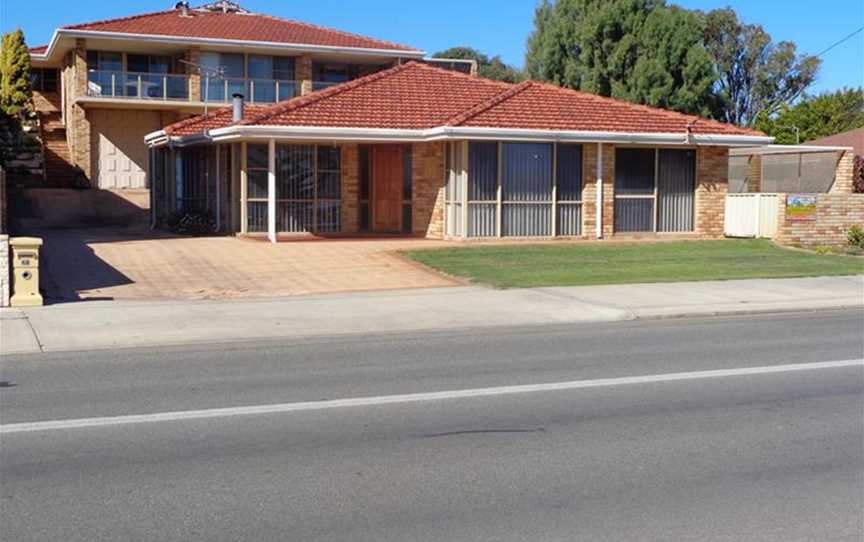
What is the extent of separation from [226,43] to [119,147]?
5.75 metres

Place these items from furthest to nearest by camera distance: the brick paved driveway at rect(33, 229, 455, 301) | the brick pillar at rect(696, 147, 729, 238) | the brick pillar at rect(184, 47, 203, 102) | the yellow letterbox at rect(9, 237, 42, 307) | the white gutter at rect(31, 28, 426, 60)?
the brick pillar at rect(184, 47, 203, 102) < the white gutter at rect(31, 28, 426, 60) < the brick pillar at rect(696, 147, 729, 238) < the brick paved driveway at rect(33, 229, 455, 301) < the yellow letterbox at rect(9, 237, 42, 307)

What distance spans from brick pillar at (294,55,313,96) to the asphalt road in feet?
102

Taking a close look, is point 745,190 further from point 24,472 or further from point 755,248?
point 24,472

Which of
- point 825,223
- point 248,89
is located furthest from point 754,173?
point 248,89

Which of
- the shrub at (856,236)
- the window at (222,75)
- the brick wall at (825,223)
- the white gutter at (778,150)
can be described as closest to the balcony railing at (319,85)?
the window at (222,75)

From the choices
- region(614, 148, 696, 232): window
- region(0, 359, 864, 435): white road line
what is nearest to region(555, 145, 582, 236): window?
region(614, 148, 696, 232): window

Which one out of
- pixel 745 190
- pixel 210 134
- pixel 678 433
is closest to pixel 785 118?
pixel 745 190

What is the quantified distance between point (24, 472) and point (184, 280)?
12356mm

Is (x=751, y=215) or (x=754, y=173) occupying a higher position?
(x=754, y=173)

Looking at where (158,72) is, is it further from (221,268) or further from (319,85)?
(221,268)

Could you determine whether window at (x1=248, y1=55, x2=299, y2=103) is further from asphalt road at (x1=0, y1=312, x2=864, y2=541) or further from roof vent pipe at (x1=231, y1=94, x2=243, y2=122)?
asphalt road at (x1=0, y1=312, x2=864, y2=541)

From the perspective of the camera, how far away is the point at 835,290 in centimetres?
1784

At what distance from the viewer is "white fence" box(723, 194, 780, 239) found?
26391 mm

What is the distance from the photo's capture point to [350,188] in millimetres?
27703
